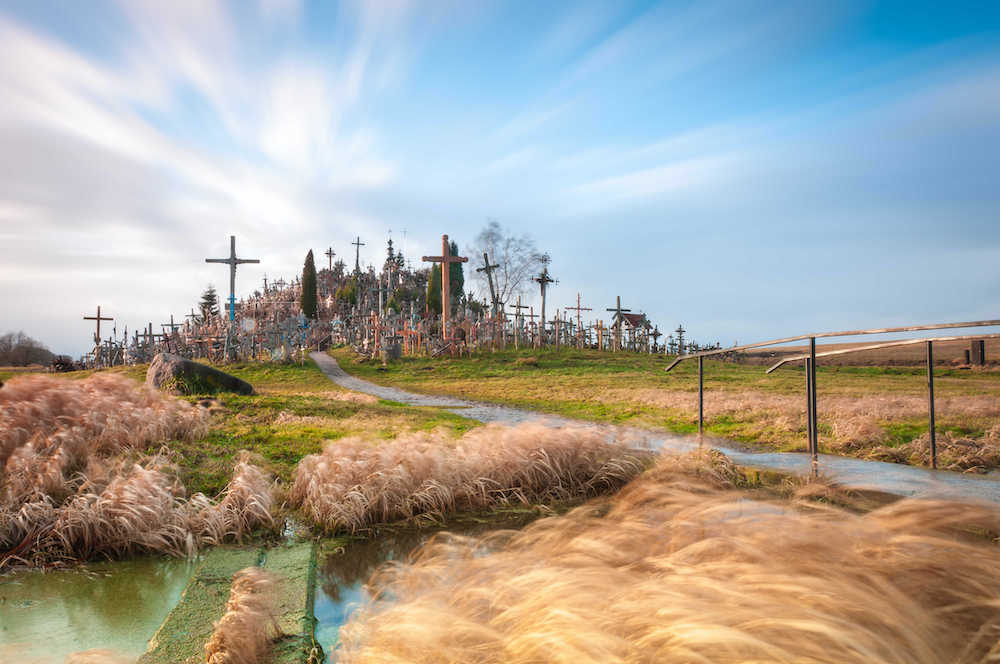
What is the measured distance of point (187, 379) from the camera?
50.1 feet

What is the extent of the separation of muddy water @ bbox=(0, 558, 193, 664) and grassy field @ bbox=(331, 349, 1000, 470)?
899cm

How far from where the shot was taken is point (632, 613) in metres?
2.65

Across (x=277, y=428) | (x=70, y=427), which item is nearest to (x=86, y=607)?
(x=70, y=427)

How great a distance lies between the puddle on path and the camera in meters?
3.92

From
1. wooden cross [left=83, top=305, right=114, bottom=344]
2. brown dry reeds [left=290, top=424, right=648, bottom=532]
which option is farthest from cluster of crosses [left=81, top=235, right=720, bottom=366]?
brown dry reeds [left=290, top=424, right=648, bottom=532]

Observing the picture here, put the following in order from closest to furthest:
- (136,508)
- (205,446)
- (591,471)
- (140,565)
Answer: (140,565), (136,508), (591,471), (205,446)

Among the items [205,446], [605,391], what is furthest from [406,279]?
[205,446]

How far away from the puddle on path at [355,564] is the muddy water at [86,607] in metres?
1.10

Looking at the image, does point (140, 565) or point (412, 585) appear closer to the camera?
point (412, 585)

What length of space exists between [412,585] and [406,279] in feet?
194

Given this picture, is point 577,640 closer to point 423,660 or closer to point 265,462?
point 423,660

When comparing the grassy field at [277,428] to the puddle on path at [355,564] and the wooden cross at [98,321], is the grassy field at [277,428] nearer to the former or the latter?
the puddle on path at [355,564]

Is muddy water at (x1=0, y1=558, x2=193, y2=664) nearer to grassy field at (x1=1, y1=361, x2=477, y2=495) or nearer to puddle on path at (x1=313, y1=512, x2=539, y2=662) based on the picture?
puddle on path at (x1=313, y1=512, x2=539, y2=662)

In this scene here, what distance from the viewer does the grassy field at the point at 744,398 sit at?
9.12 meters
